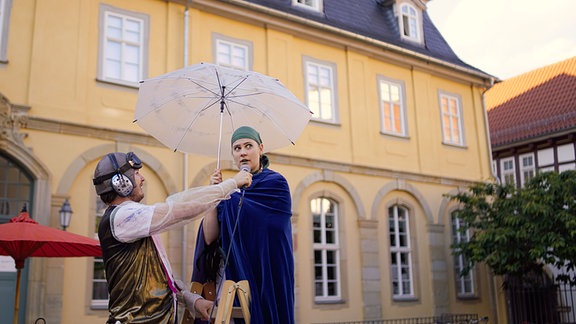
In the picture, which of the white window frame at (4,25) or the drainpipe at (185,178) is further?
the drainpipe at (185,178)

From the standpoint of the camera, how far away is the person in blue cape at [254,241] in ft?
11.6

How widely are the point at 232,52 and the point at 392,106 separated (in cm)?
514

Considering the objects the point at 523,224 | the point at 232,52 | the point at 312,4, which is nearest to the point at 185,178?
the point at 232,52

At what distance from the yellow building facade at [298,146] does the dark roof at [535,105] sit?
5.49m

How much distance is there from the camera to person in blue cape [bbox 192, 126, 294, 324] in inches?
140

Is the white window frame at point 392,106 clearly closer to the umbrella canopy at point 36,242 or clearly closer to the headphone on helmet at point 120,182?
the umbrella canopy at point 36,242

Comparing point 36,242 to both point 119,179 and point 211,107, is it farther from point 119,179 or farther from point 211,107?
point 119,179

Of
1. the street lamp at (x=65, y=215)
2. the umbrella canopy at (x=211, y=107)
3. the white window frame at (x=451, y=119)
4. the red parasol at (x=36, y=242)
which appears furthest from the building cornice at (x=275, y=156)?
the umbrella canopy at (x=211, y=107)

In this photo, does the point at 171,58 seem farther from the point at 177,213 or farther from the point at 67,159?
the point at 177,213

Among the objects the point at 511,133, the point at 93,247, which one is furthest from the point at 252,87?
the point at 511,133

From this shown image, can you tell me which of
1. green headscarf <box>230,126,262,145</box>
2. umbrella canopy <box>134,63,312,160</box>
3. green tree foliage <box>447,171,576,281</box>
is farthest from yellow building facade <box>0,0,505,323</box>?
green headscarf <box>230,126,262,145</box>

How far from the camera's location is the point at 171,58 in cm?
1326

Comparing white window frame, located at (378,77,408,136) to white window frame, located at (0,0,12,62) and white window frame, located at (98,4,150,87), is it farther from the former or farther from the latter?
A: white window frame, located at (0,0,12,62)

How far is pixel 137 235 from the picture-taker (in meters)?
3.07
